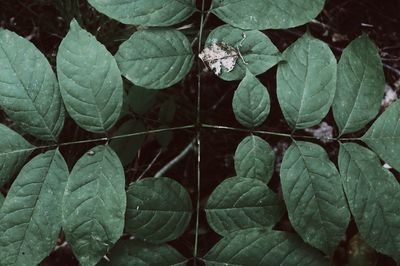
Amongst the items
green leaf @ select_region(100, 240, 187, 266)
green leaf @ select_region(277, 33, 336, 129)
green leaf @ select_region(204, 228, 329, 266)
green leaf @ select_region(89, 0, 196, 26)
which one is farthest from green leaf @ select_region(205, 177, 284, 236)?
green leaf @ select_region(89, 0, 196, 26)

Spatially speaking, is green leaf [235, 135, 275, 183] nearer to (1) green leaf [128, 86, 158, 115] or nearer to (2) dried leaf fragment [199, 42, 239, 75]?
(2) dried leaf fragment [199, 42, 239, 75]

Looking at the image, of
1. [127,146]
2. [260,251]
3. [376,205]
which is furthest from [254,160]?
[127,146]

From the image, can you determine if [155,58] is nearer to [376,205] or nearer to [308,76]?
[308,76]

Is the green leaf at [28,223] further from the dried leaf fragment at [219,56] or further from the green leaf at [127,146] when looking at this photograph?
the dried leaf fragment at [219,56]

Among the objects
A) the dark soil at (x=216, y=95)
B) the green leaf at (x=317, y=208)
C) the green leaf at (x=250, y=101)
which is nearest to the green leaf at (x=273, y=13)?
the green leaf at (x=250, y=101)

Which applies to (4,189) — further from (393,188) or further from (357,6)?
(357,6)

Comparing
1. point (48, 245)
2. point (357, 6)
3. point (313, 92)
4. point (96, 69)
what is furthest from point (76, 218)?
point (357, 6)
